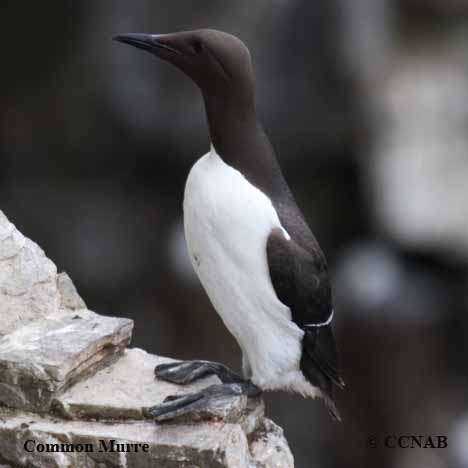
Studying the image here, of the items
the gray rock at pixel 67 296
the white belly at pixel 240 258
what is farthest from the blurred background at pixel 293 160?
the white belly at pixel 240 258

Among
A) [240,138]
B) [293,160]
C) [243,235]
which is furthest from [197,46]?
[293,160]

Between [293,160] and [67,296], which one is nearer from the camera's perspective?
[67,296]

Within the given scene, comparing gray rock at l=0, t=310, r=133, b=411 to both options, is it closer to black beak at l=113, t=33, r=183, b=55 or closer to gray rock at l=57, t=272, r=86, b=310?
gray rock at l=57, t=272, r=86, b=310

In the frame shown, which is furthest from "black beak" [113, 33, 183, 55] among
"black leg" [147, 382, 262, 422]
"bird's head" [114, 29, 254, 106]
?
"black leg" [147, 382, 262, 422]

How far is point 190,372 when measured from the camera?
9.29 feet

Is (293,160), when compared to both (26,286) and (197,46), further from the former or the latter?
(197,46)

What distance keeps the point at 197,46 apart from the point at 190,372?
88 centimetres

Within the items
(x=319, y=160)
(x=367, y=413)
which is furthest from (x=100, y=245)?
(x=367, y=413)

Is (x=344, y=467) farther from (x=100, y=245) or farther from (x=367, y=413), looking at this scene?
(x=100, y=245)

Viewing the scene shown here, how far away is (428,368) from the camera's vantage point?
7.20m

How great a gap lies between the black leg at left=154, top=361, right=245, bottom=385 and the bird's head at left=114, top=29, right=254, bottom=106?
2.48 feet

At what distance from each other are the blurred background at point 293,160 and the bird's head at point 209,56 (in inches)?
187

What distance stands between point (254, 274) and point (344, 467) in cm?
495

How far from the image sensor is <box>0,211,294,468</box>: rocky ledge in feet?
8.36
